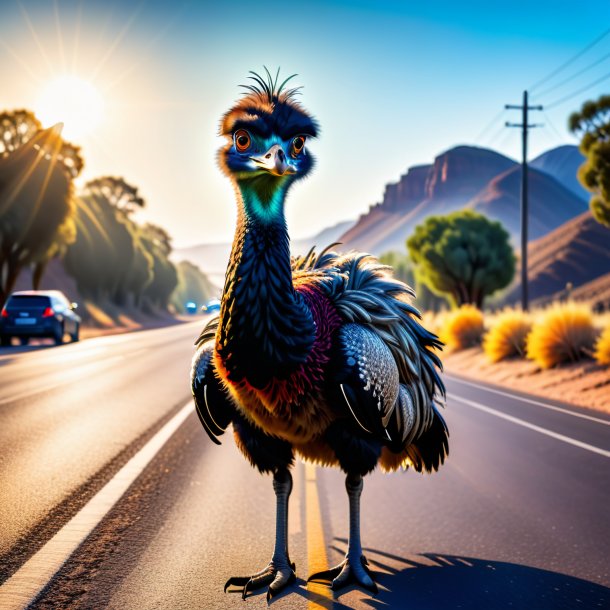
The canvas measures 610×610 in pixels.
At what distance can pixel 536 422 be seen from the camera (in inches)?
434

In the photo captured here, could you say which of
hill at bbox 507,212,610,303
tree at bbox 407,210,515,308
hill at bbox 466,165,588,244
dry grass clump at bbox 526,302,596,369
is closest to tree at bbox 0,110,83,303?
tree at bbox 407,210,515,308

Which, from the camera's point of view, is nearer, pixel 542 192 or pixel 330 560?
pixel 330 560

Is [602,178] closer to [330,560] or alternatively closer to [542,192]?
[330,560]

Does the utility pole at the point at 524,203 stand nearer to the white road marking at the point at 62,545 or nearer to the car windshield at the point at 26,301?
the car windshield at the point at 26,301

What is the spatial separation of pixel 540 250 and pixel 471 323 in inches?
2891

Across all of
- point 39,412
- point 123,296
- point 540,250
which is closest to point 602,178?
point 39,412

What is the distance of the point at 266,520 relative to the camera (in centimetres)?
575

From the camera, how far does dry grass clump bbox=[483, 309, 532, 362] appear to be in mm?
19750

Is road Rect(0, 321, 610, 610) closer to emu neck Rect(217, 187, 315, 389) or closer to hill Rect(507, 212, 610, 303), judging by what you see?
emu neck Rect(217, 187, 315, 389)

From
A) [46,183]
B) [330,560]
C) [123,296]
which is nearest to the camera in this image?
[330,560]

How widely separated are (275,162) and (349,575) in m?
2.45

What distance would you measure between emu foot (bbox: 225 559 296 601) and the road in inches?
2.7

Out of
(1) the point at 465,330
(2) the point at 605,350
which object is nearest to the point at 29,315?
(1) the point at 465,330

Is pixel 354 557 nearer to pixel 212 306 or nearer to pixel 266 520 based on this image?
pixel 266 520
